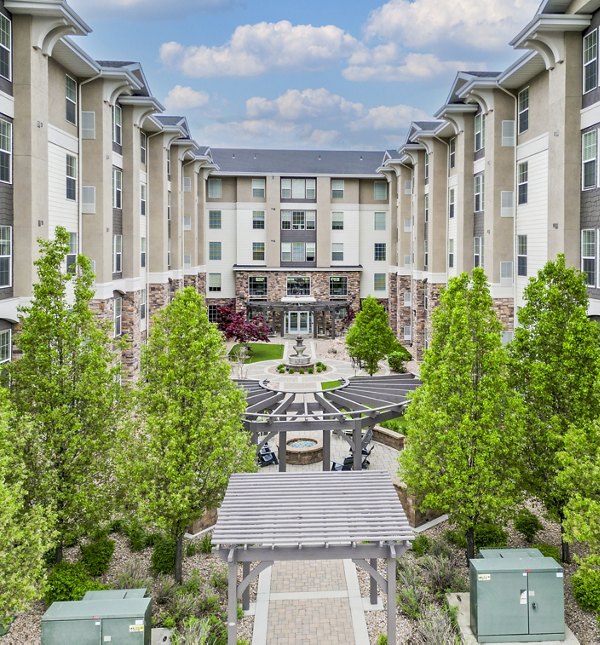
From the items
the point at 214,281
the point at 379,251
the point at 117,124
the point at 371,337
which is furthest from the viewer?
the point at 379,251

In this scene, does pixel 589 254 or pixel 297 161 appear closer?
pixel 589 254

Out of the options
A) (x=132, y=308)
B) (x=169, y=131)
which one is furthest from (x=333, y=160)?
(x=132, y=308)

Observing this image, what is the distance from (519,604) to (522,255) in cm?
1666

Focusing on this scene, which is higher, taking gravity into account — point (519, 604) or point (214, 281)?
point (214, 281)

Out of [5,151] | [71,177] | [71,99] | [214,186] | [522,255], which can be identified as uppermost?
[214,186]

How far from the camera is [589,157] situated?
19156mm

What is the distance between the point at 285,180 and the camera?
56.0 m

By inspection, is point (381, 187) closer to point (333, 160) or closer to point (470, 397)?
point (333, 160)

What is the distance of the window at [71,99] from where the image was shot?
78.0 ft

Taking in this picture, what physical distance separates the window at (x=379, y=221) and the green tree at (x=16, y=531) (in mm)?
48274

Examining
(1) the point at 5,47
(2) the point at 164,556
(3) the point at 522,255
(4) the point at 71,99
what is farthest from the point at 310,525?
(4) the point at 71,99

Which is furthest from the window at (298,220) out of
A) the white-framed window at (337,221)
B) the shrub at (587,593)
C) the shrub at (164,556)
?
the shrub at (587,593)

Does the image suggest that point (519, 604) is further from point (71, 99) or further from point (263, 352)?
point (263, 352)

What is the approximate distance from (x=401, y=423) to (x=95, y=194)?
53.5 ft
